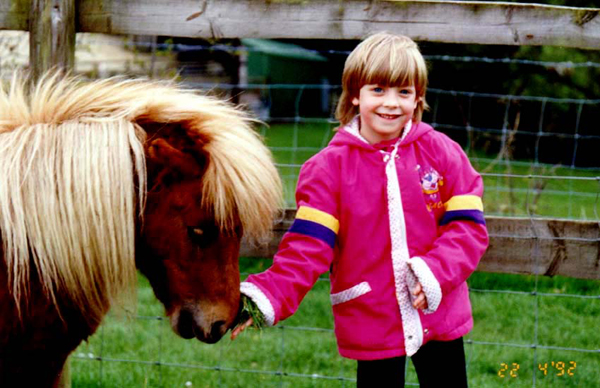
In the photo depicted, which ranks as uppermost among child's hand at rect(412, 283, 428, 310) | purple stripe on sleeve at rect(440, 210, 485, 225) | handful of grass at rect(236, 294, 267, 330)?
purple stripe on sleeve at rect(440, 210, 485, 225)

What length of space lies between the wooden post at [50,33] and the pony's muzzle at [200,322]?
139 centimetres

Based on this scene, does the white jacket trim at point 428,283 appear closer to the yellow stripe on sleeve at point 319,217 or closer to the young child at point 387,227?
the young child at point 387,227

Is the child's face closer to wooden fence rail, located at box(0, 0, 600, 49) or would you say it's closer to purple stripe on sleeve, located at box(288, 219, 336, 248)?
purple stripe on sleeve, located at box(288, 219, 336, 248)

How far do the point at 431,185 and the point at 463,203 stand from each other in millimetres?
126

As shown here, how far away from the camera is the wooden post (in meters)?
3.19

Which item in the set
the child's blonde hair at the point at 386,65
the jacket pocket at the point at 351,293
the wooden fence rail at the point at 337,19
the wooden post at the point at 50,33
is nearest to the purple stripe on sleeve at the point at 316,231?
the jacket pocket at the point at 351,293

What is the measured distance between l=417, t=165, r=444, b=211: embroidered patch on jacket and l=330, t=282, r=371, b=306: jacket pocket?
35 cm

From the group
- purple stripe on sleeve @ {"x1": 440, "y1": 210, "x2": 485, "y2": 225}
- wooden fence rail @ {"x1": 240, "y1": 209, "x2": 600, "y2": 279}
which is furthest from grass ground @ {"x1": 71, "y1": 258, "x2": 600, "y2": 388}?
purple stripe on sleeve @ {"x1": 440, "y1": 210, "x2": 485, "y2": 225}

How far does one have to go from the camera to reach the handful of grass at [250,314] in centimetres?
247

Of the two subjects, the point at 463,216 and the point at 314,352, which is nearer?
the point at 463,216

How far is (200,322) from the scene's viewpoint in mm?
2275

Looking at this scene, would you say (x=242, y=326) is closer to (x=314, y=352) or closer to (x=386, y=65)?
(x=386, y=65)
